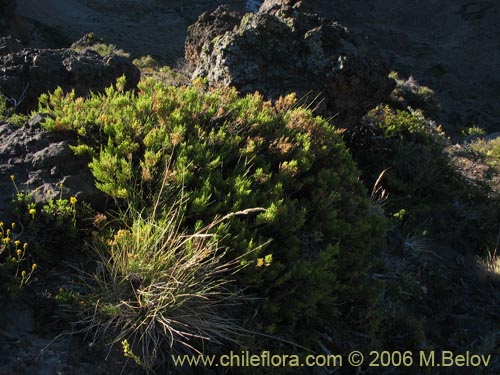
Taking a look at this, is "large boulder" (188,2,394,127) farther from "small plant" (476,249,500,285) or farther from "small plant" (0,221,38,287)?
"small plant" (0,221,38,287)

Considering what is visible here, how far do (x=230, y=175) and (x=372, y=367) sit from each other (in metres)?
1.78

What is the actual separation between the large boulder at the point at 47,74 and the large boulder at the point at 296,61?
50.8 inches

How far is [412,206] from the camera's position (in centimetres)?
615

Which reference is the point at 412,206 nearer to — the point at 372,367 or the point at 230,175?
the point at 372,367

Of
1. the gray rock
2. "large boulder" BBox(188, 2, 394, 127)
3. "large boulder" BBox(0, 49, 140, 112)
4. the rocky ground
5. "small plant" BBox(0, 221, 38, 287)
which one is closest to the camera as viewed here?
"small plant" BBox(0, 221, 38, 287)

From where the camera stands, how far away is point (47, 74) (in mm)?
5012

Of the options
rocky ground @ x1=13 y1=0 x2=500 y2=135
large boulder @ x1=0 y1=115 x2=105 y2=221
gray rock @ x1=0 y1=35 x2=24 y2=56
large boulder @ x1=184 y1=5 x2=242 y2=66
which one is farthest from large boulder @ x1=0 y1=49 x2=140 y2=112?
rocky ground @ x1=13 y1=0 x2=500 y2=135

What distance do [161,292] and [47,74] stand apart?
339 centimetres

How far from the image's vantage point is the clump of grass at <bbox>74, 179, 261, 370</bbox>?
8.50ft

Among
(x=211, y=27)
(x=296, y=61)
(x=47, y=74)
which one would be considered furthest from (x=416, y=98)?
(x=47, y=74)

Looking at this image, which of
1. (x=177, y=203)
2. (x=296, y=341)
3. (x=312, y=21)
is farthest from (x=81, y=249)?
(x=312, y=21)

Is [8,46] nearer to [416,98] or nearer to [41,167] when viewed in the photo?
[41,167]

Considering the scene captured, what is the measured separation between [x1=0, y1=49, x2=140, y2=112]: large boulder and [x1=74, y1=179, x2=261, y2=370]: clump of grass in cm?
269

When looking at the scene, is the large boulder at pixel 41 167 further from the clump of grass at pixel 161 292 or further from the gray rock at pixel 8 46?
the gray rock at pixel 8 46
